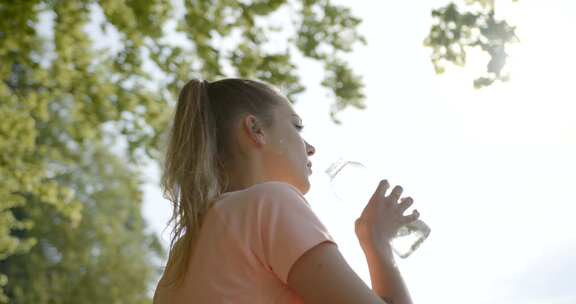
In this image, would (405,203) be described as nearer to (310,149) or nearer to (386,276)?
(386,276)

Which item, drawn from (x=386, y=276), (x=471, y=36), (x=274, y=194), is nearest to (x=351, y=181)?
(x=386, y=276)

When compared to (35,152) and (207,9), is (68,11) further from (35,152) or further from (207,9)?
(35,152)

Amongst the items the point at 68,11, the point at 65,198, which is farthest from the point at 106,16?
the point at 65,198

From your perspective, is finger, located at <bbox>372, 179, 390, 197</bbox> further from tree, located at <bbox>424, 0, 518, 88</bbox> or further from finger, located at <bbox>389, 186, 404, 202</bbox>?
tree, located at <bbox>424, 0, 518, 88</bbox>

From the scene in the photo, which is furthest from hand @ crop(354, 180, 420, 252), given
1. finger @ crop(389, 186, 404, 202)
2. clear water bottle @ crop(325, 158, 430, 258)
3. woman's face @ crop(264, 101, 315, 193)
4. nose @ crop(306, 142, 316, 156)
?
clear water bottle @ crop(325, 158, 430, 258)

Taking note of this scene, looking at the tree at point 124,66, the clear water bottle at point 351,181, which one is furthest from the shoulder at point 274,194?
the tree at point 124,66

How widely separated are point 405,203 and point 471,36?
3.06 metres

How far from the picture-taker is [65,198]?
823 cm

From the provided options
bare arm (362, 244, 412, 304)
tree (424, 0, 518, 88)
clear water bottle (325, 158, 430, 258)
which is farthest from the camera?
tree (424, 0, 518, 88)

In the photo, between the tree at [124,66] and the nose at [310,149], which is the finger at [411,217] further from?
the tree at [124,66]

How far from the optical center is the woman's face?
2158mm

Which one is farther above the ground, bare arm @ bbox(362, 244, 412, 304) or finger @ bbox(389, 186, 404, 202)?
finger @ bbox(389, 186, 404, 202)

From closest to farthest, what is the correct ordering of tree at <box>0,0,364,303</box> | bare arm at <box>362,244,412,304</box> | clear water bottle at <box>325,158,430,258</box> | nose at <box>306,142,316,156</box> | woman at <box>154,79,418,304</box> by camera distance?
1. woman at <box>154,79,418,304</box>
2. bare arm at <box>362,244,412,304</box>
3. nose at <box>306,142,316,156</box>
4. clear water bottle at <box>325,158,430,258</box>
5. tree at <box>0,0,364,303</box>

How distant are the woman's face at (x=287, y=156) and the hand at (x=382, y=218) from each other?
22 cm
